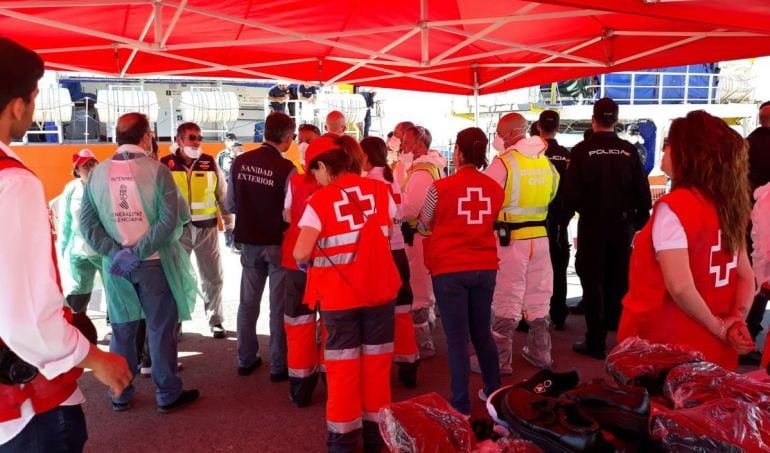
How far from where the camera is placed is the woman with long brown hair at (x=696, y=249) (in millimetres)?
2137

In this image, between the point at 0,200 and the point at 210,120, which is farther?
the point at 210,120

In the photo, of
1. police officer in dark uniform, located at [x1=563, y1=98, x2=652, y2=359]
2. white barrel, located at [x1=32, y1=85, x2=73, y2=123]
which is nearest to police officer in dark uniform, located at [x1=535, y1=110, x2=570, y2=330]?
police officer in dark uniform, located at [x1=563, y1=98, x2=652, y2=359]

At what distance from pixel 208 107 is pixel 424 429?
1476 cm

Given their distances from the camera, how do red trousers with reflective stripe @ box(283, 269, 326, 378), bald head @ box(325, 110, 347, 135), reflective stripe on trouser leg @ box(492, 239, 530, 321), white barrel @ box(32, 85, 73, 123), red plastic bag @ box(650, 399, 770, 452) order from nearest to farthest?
red plastic bag @ box(650, 399, 770, 452) < red trousers with reflective stripe @ box(283, 269, 326, 378) < reflective stripe on trouser leg @ box(492, 239, 530, 321) < bald head @ box(325, 110, 347, 135) < white barrel @ box(32, 85, 73, 123)

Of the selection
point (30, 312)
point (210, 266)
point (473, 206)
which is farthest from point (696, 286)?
point (210, 266)

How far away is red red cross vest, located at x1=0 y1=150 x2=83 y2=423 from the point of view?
1524mm

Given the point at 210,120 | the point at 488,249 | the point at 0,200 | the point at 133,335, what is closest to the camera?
the point at 0,200

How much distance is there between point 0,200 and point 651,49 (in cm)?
544

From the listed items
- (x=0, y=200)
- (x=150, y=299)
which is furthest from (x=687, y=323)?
(x=150, y=299)

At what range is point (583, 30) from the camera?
5.56 meters

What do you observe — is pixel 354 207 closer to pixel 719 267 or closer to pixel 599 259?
pixel 719 267

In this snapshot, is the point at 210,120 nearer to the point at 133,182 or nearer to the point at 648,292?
the point at 133,182

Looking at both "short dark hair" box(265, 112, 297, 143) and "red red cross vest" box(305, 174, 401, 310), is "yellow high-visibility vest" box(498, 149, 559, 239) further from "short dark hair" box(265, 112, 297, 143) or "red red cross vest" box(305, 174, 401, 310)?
"short dark hair" box(265, 112, 297, 143)

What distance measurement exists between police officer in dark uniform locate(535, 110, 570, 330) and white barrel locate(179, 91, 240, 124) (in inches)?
436
